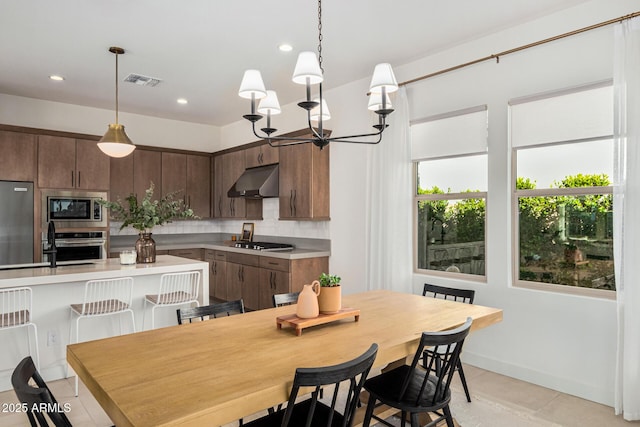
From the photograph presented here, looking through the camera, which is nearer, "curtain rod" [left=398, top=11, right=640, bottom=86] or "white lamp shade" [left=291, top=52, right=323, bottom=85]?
"white lamp shade" [left=291, top=52, right=323, bottom=85]

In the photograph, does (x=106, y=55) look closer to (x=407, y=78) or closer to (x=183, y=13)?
(x=183, y=13)

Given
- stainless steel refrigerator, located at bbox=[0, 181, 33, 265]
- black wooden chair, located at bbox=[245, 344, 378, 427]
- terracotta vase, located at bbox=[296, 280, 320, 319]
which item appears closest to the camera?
black wooden chair, located at bbox=[245, 344, 378, 427]

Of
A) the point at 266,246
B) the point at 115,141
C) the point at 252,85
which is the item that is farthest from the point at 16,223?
the point at 252,85

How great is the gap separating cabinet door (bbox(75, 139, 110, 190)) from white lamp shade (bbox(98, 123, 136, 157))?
6.03 ft

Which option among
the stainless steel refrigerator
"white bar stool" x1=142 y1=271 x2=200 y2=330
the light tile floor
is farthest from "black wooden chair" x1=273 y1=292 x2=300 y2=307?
the stainless steel refrigerator

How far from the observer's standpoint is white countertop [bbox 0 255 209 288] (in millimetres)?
3160

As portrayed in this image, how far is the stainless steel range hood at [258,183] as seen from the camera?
5.42 metres

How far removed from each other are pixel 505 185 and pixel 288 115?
326 centimetres

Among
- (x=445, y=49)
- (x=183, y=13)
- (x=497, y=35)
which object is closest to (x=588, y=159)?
(x=497, y=35)

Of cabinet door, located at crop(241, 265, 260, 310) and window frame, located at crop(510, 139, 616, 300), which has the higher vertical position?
window frame, located at crop(510, 139, 616, 300)

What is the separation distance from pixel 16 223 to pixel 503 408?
5.31 meters

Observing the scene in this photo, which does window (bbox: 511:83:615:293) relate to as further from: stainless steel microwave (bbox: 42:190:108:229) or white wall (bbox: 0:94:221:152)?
white wall (bbox: 0:94:221:152)

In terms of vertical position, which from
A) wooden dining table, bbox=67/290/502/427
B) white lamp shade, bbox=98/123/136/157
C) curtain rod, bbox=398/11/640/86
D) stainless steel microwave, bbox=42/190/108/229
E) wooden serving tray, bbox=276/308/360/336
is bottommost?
wooden dining table, bbox=67/290/502/427

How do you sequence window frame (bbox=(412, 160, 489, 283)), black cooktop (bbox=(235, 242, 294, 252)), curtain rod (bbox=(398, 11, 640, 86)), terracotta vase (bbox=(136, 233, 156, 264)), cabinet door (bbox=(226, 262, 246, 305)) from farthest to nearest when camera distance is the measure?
1. cabinet door (bbox=(226, 262, 246, 305))
2. black cooktop (bbox=(235, 242, 294, 252))
3. terracotta vase (bbox=(136, 233, 156, 264))
4. window frame (bbox=(412, 160, 489, 283))
5. curtain rod (bbox=(398, 11, 640, 86))
